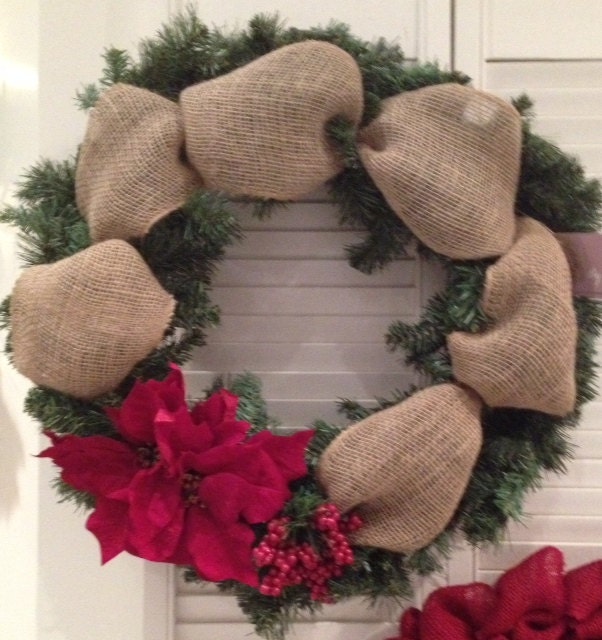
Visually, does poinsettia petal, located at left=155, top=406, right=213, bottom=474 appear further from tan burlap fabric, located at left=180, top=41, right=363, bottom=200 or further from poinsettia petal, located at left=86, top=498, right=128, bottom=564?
tan burlap fabric, located at left=180, top=41, right=363, bottom=200

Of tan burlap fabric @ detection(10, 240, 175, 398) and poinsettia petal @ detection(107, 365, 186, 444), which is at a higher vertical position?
tan burlap fabric @ detection(10, 240, 175, 398)

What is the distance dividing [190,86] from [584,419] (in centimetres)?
65

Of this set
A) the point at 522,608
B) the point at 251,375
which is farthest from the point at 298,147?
the point at 522,608

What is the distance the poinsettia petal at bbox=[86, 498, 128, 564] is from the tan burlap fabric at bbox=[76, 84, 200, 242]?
0.96 feet

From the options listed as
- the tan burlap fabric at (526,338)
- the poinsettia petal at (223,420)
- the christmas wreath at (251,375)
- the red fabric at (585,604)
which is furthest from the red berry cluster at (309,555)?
the red fabric at (585,604)

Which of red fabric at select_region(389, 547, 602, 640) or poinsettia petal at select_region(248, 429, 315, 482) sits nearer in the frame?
poinsettia petal at select_region(248, 429, 315, 482)

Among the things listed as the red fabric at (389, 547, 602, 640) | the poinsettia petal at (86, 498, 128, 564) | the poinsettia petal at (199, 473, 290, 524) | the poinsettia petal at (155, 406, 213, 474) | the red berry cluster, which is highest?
the poinsettia petal at (155, 406, 213, 474)

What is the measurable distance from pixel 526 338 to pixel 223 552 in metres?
0.38

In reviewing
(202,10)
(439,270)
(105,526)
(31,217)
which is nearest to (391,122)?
(439,270)

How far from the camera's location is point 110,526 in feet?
2.05

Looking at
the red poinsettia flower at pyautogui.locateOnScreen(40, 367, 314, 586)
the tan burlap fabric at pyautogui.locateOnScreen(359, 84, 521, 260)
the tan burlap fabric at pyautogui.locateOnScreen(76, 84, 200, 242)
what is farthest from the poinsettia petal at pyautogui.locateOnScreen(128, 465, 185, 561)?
the tan burlap fabric at pyautogui.locateOnScreen(359, 84, 521, 260)

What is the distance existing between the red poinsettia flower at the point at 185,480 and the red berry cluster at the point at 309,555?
2 centimetres

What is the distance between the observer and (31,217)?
72 centimetres

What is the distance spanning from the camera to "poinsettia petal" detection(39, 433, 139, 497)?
63cm
